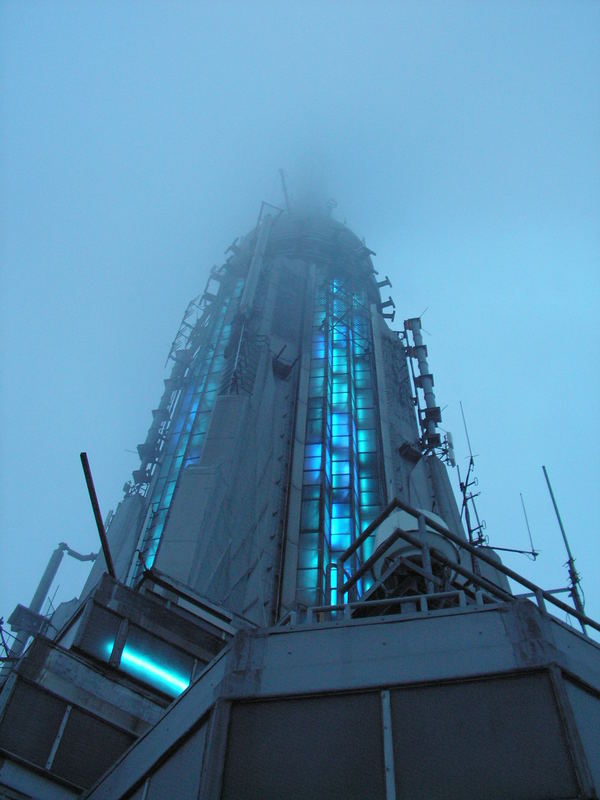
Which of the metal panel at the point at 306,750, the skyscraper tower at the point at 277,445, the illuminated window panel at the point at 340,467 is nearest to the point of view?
the metal panel at the point at 306,750

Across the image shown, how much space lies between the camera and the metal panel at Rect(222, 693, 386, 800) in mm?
9844

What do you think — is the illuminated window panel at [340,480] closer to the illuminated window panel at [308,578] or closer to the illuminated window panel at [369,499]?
the illuminated window panel at [369,499]

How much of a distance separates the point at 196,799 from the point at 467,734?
12.7 ft

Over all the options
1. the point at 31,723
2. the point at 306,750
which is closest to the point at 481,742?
the point at 306,750

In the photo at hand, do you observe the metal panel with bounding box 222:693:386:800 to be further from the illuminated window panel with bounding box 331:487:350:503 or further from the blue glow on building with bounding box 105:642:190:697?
the illuminated window panel with bounding box 331:487:350:503

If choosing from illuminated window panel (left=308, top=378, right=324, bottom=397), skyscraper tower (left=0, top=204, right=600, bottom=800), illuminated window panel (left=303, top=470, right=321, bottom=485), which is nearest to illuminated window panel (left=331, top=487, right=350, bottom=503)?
skyscraper tower (left=0, top=204, right=600, bottom=800)

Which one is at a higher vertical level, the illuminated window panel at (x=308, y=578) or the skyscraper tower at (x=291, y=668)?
the illuminated window panel at (x=308, y=578)

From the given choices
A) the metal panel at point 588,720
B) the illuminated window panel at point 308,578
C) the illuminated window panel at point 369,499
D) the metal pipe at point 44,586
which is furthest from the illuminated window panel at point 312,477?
the metal panel at point 588,720

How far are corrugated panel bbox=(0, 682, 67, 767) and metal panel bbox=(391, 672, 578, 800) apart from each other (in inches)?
345

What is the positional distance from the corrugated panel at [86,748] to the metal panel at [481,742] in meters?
8.58

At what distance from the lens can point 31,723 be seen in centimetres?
1547

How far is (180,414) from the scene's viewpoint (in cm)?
4975

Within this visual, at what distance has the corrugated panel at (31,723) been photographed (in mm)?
14945

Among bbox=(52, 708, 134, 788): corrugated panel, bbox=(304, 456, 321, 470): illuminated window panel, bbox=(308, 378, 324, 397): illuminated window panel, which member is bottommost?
bbox=(52, 708, 134, 788): corrugated panel
